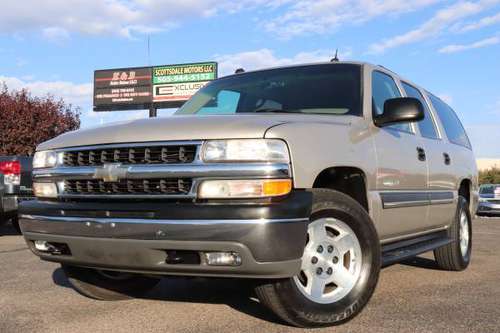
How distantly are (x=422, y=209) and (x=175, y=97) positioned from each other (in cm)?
2326

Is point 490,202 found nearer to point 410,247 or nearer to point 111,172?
point 410,247

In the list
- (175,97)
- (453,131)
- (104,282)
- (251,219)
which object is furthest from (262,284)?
(175,97)

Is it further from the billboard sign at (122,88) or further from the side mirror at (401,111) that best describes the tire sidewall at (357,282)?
the billboard sign at (122,88)

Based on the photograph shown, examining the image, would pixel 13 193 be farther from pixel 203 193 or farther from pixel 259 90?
pixel 203 193

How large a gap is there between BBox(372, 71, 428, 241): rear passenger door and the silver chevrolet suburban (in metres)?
0.02

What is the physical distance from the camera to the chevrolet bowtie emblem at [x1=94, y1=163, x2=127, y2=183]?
11.7 ft

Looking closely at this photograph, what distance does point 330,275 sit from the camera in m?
3.80

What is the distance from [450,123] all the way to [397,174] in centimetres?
242

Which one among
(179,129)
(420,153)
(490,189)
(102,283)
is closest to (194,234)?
(179,129)

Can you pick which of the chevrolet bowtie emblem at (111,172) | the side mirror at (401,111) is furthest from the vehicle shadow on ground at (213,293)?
the side mirror at (401,111)

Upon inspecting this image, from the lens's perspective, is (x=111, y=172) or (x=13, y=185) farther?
(x=13, y=185)

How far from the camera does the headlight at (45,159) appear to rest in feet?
13.2

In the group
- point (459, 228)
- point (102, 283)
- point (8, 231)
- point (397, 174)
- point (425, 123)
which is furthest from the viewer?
point (8, 231)

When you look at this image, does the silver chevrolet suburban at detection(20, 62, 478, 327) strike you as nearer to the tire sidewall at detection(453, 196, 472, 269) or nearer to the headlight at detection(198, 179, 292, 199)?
the headlight at detection(198, 179, 292, 199)
